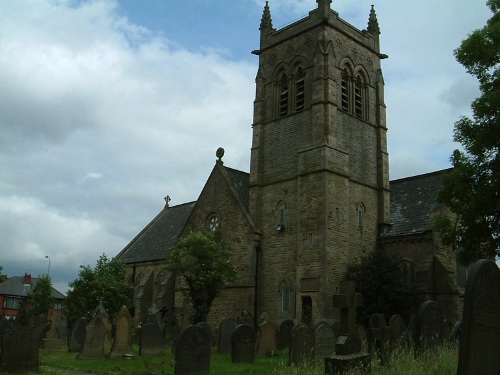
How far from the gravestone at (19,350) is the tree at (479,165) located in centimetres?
1485

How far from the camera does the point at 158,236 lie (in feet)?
158

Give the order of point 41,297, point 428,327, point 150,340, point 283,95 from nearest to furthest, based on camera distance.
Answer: point 428,327 → point 150,340 → point 283,95 → point 41,297

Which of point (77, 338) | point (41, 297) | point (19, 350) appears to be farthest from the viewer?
point (41, 297)

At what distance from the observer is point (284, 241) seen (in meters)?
31.8

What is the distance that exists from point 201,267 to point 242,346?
384 inches

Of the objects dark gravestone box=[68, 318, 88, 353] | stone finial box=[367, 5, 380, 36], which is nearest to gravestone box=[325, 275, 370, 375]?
dark gravestone box=[68, 318, 88, 353]

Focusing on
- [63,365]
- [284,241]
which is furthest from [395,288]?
[63,365]

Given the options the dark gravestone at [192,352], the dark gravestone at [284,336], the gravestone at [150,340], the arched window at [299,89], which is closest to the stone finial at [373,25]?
the arched window at [299,89]

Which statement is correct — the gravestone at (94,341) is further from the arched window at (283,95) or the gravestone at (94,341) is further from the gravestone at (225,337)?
the arched window at (283,95)

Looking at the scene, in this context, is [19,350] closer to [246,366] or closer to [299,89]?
[246,366]

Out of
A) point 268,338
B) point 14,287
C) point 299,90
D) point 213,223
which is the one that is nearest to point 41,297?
point 14,287

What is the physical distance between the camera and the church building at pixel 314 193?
30.0 meters

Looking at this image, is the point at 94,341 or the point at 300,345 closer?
the point at 300,345

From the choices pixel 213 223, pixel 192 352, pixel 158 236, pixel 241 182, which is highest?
pixel 241 182
